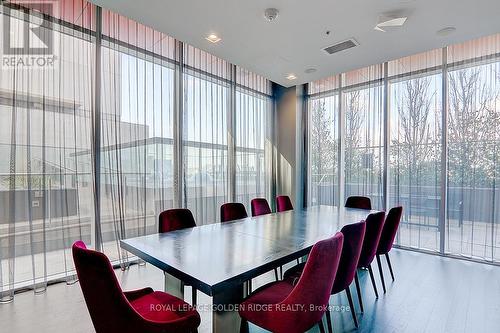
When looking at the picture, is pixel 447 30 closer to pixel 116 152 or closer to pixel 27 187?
pixel 116 152

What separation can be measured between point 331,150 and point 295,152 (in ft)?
2.61

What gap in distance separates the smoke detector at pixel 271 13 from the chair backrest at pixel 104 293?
2.71 meters

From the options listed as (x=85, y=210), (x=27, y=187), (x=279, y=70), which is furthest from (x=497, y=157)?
(x=27, y=187)

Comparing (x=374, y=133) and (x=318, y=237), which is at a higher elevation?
(x=374, y=133)

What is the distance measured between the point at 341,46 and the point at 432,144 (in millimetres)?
2341

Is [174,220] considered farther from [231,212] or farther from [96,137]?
[96,137]

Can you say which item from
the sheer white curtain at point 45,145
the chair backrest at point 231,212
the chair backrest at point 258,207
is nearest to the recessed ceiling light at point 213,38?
the sheer white curtain at point 45,145

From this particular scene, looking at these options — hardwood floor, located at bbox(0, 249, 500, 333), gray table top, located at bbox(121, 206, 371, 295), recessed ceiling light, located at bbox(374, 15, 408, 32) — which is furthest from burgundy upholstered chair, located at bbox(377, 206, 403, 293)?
recessed ceiling light, located at bbox(374, 15, 408, 32)

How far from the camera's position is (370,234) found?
2375 mm

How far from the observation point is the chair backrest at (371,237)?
2.34 m

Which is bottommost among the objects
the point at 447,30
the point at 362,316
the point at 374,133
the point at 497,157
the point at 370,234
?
the point at 362,316

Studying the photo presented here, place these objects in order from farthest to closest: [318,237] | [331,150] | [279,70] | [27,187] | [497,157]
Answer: [331,150], [279,70], [497,157], [27,187], [318,237]

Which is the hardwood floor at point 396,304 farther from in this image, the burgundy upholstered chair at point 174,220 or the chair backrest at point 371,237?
the burgundy upholstered chair at point 174,220

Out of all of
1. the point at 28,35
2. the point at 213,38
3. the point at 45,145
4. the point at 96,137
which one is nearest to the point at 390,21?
the point at 213,38
